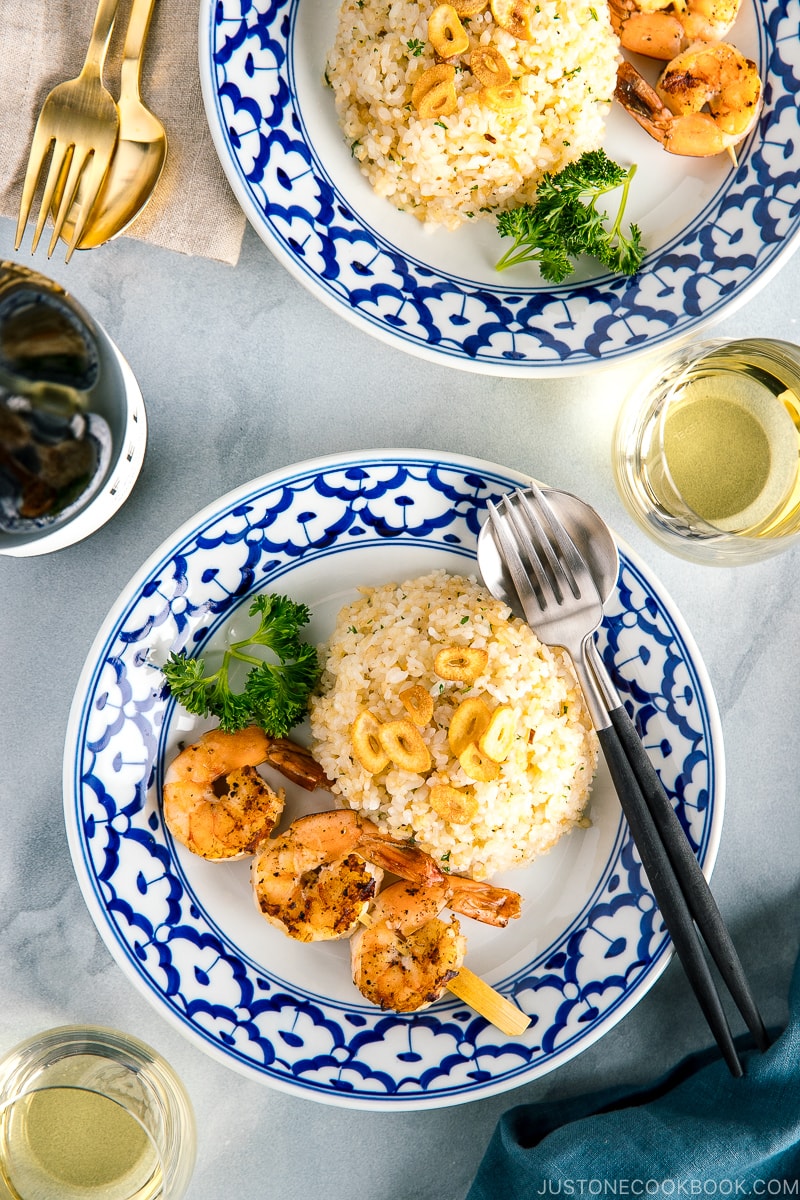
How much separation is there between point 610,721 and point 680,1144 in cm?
98

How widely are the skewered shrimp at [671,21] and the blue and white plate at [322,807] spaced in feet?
3.27

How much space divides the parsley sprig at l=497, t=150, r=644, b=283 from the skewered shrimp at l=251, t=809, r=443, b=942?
1.23m

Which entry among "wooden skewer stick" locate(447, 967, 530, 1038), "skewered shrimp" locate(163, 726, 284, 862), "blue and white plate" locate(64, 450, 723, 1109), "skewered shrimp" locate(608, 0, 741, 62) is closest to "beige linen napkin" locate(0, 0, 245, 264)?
"blue and white plate" locate(64, 450, 723, 1109)

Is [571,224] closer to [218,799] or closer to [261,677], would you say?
[261,677]

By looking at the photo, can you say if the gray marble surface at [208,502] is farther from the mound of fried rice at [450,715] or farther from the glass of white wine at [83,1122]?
the mound of fried rice at [450,715]

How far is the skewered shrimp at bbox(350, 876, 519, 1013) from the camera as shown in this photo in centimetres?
183

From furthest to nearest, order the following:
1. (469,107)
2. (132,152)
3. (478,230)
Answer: (478,230) → (132,152) → (469,107)

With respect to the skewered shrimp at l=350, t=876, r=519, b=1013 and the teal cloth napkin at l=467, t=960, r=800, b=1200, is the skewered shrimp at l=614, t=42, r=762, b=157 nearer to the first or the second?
the skewered shrimp at l=350, t=876, r=519, b=1013

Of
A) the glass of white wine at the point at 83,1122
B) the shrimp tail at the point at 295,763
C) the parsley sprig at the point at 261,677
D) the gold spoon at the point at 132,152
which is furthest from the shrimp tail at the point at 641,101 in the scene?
the glass of white wine at the point at 83,1122

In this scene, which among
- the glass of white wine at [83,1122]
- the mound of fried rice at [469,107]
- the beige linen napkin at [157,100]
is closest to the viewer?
the mound of fried rice at [469,107]

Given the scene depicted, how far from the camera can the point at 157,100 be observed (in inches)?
76.8

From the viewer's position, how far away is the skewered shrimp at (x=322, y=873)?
182cm

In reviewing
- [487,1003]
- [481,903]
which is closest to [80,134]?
[481,903]

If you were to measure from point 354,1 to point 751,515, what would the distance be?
136 cm
